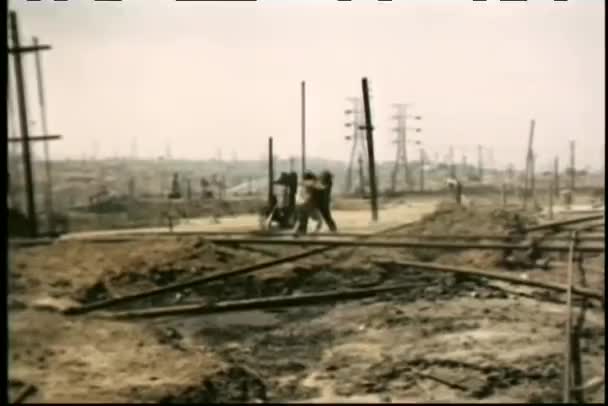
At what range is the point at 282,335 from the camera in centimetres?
327

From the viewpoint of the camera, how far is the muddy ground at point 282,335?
113 inches

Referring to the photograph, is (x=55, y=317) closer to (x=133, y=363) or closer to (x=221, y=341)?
(x=133, y=363)

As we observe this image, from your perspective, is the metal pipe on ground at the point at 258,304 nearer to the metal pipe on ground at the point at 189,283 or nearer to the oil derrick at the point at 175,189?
the metal pipe on ground at the point at 189,283

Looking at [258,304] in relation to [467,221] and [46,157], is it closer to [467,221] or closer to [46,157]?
[46,157]

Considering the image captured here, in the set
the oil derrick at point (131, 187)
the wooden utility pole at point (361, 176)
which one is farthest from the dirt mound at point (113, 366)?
the wooden utility pole at point (361, 176)

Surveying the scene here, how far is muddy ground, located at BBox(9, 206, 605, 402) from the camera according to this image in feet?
9.39

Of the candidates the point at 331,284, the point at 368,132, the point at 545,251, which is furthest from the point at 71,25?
the point at 545,251

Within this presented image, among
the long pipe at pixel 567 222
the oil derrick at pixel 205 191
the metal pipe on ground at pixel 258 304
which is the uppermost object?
the oil derrick at pixel 205 191

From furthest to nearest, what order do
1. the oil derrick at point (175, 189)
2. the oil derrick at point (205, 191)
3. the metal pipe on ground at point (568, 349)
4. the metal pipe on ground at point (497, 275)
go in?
1. the oil derrick at point (205, 191)
2. the oil derrick at point (175, 189)
3. the metal pipe on ground at point (497, 275)
4. the metal pipe on ground at point (568, 349)

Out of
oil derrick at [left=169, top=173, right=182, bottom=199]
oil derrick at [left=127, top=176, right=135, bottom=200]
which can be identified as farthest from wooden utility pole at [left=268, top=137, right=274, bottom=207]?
oil derrick at [left=127, top=176, right=135, bottom=200]

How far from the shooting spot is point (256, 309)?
3.44 meters

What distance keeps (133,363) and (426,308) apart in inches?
53.7

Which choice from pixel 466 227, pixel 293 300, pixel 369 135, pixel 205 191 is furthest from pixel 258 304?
pixel 205 191

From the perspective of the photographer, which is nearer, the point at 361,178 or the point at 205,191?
the point at 361,178
